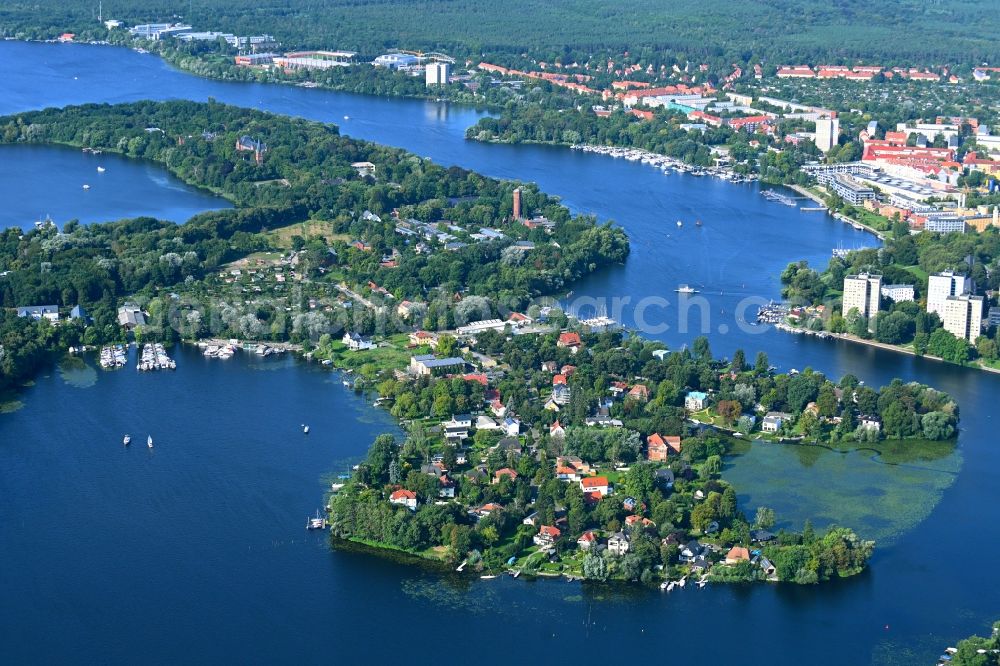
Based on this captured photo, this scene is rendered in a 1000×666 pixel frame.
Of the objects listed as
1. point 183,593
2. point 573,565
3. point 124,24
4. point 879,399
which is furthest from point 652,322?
point 124,24

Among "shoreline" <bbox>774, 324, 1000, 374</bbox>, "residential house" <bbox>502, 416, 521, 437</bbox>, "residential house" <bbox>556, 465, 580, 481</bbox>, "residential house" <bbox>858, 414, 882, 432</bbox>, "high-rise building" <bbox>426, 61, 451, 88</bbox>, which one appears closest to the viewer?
"residential house" <bbox>556, 465, 580, 481</bbox>

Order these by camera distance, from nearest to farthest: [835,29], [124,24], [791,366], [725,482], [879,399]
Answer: [725,482]
[879,399]
[791,366]
[124,24]
[835,29]

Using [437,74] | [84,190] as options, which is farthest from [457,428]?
[437,74]

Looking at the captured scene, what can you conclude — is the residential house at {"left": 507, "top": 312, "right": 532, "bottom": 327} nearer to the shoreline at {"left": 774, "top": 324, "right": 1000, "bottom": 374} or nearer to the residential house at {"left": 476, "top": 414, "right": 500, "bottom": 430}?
the shoreline at {"left": 774, "top": 324, "right": 1000, "bottom": 374}

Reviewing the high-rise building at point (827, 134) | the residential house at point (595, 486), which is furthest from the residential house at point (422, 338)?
the high-rise building at point (827, 134)

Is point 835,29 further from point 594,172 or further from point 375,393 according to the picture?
point 375,393

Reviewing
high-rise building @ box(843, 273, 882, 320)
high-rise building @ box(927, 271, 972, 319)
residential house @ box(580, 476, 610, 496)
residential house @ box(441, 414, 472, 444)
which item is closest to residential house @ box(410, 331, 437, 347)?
residential house @ box(441, 414, 472, 444)

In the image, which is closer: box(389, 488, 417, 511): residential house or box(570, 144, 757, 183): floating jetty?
box(389, 488, 417, 511): residential house
